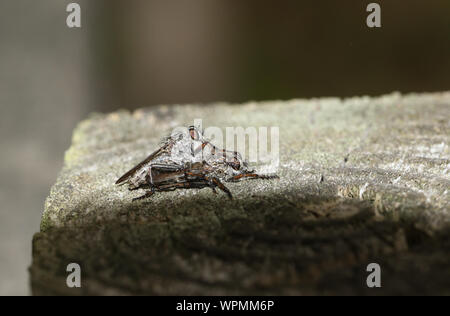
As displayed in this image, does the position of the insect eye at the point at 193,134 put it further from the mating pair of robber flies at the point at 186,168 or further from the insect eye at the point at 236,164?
the insect eye at the point at 236,164

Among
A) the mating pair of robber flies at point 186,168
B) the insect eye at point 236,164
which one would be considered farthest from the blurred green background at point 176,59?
the insect eye at point 236,164

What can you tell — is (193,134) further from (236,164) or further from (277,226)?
(277,226)

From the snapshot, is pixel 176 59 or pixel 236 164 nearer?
pixel 236 164

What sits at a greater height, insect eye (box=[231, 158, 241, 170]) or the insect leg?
insect eye (box=[231, 158, 241, 170])

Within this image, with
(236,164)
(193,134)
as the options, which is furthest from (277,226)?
(193,134)

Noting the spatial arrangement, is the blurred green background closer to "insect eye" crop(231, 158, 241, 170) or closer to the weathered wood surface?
the weathered wood surface

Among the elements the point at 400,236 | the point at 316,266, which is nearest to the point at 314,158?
the point at 400,236

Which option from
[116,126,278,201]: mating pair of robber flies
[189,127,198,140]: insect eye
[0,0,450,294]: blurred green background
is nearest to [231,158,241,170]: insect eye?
[116,126,278,201]: mating pair of robber flies
